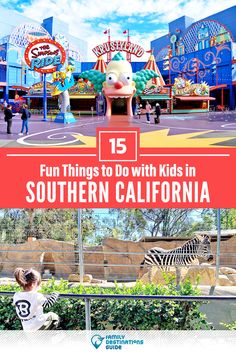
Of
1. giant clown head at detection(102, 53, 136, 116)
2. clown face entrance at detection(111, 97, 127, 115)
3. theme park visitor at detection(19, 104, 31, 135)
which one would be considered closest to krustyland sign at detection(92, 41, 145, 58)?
giant clown head at detection(102, 53, 136, 116)

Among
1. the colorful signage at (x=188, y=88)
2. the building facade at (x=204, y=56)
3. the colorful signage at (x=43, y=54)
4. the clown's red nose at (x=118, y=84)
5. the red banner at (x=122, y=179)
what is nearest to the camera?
the red banner at (x=122, y=179)

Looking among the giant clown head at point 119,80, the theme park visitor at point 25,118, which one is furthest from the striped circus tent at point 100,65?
the theme park visitor at point 25,118

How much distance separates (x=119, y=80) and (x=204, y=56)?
38.1 inches

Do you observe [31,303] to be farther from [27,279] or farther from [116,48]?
[116,48]

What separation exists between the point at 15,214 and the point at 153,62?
6.17 feet

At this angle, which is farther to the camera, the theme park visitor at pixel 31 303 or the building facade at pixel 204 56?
the building facade at pixel 204 56

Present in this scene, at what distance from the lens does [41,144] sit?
141 inches

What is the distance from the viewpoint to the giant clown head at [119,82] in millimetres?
3973

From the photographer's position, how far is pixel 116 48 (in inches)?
153

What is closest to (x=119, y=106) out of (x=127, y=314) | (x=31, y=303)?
(x=127, y=314)

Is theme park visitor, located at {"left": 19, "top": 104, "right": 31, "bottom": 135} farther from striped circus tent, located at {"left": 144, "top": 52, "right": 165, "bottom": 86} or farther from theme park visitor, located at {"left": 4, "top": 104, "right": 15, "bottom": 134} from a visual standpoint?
striped circus tent, located at {"left": 144, "top": 52, "right": 165, "bottom": 86}

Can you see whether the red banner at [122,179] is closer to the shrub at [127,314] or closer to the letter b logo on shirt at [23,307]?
the shrub at [127,314]

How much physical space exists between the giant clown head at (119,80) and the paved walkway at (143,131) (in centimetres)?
29

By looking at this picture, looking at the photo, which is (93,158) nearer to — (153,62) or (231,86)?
(153,62)
